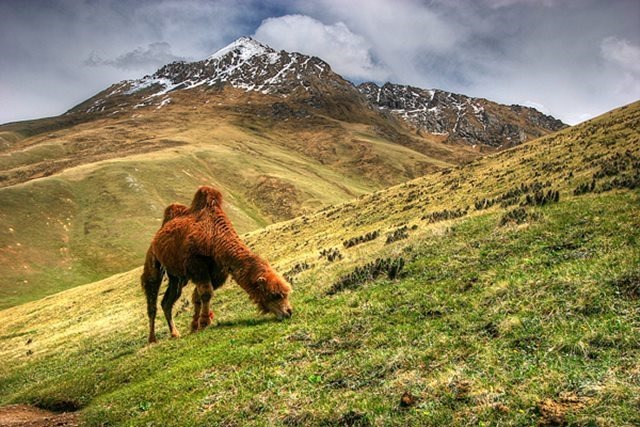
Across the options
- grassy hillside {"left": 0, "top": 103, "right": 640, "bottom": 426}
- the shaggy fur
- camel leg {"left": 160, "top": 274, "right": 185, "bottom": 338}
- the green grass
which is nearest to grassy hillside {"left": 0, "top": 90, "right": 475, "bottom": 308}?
camel leg {"left": 160, "top": 274, "right": 185, "bottom": 338}

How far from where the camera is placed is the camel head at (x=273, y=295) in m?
12.6

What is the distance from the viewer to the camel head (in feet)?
41.2

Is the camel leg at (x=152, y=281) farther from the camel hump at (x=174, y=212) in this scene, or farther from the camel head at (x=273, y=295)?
the camel head at (x=273, y=295)

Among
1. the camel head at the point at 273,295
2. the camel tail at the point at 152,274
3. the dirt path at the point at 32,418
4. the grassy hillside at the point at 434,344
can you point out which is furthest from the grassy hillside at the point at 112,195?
the camel head at the point at 273,295

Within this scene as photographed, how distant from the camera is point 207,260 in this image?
45.2ft

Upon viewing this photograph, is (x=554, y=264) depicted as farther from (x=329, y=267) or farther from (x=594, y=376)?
(x=329, y=267)

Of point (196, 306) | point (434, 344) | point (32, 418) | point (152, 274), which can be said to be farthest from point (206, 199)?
point (434, 344)

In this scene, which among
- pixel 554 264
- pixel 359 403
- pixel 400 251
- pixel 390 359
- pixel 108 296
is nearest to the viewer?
pixel 359 403

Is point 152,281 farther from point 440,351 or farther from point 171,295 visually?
point 440,351

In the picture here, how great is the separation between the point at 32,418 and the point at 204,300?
18.2ft

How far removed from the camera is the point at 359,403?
7016mm

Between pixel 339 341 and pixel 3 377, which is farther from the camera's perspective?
pixel 3 377

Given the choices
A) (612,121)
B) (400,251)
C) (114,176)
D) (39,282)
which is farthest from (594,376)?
(114,176)

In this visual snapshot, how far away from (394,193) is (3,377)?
36833 mm
